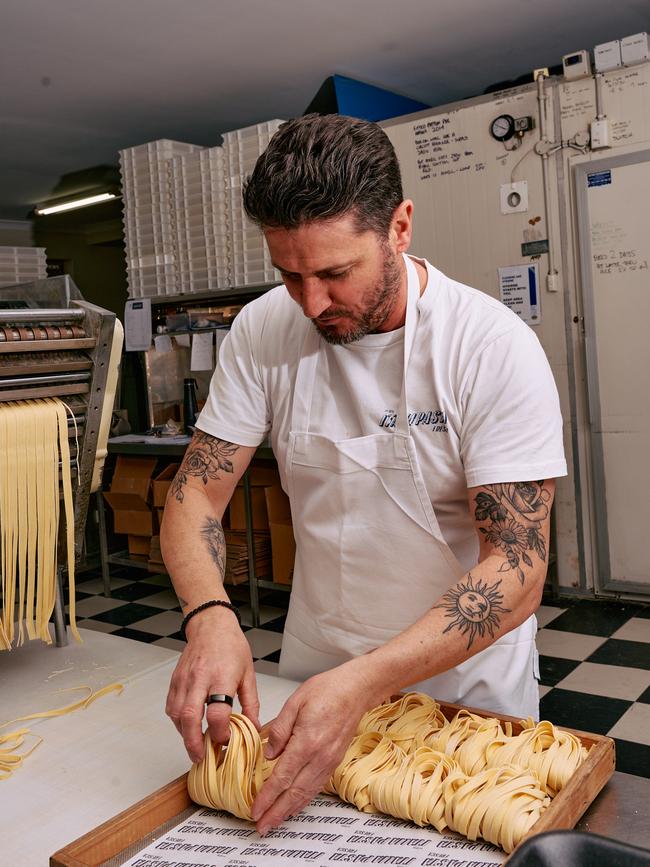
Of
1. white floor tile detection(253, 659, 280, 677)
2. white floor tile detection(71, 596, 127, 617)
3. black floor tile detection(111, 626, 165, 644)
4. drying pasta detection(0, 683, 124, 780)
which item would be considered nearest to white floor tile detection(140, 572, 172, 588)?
white floor tile detection(71, 596, 127, 617)

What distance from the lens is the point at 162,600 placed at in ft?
16.4

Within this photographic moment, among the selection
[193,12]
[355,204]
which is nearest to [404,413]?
[355,204]

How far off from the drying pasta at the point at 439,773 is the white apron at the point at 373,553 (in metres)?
0.31

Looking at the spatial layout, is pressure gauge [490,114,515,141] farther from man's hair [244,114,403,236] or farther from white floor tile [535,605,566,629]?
man's hair [244,114,403,236]

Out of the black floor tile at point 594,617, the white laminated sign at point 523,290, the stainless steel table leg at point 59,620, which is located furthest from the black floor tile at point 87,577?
the stainless steel table leg at point 59,620

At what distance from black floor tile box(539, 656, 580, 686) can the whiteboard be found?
86 centimetres

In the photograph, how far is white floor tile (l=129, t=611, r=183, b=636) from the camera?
4.41m

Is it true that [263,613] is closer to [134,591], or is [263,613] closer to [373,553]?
[134,591]

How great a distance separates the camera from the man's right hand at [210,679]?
1101mm

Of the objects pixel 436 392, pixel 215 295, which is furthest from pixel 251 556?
pixel 436 392

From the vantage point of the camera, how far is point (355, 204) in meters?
1.21

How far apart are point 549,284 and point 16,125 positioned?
4.59 meters

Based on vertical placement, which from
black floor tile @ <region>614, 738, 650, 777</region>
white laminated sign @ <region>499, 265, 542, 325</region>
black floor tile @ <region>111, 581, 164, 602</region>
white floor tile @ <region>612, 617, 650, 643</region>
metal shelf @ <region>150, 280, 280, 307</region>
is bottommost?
black floor tile @ <region>614, 738, 650, 777</region>

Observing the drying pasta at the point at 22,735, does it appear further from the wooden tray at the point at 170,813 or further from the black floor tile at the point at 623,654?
the black floor tile at the point at 623,654
